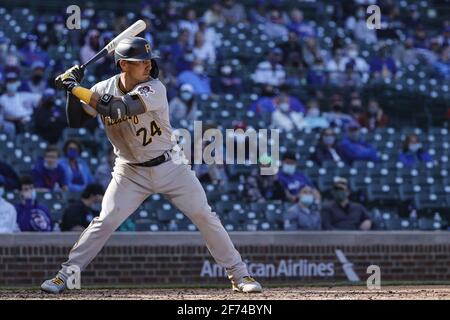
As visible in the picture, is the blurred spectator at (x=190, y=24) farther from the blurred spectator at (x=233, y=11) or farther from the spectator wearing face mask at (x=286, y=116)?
the spectator wearing face mask at (x=286, y=116)

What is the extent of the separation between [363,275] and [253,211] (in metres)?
1.56

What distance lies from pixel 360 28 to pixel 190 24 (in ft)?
8.51

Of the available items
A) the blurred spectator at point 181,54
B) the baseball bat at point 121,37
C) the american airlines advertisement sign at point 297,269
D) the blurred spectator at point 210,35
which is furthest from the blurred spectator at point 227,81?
the baseball bat at point 121,37

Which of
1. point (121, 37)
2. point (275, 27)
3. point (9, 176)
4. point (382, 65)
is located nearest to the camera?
point (121, 37)

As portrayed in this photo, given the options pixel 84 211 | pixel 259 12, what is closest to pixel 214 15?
pixel 259 12

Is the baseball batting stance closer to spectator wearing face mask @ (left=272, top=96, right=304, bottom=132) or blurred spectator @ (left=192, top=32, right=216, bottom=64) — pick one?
spectator wearing face mask @ (left=272, top=96, right=304, bottom=132)

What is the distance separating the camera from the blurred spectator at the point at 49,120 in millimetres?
13602

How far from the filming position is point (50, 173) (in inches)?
504

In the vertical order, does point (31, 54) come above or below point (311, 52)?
below

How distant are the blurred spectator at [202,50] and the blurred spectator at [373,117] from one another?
2.16 metres

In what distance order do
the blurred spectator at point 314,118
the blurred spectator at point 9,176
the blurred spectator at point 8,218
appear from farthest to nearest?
the blurred spectator at point 314,118
the blurred spectator at point 9,176
the blurred spectator at point 8,218

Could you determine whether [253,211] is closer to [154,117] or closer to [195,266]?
→ [195,266]

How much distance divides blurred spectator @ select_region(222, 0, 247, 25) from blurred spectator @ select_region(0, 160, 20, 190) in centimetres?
480

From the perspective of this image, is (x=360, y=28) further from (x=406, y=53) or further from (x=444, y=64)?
(x=444, y=64)
